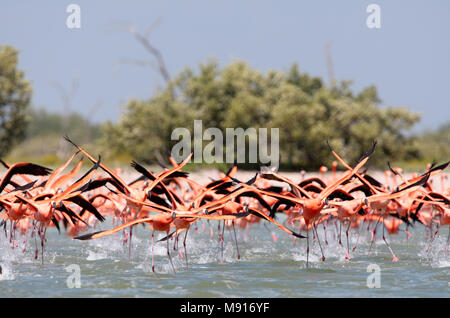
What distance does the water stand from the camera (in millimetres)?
10602

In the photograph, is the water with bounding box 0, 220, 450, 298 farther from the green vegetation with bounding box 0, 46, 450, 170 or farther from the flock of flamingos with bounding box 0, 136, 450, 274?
the green vegetation with bounding box 0, 46, 450, 170

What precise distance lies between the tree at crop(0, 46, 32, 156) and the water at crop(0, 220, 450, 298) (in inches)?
1123

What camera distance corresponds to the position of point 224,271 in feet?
41.0

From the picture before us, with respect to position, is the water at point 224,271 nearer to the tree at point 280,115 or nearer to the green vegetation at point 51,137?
the tree at point 280,115

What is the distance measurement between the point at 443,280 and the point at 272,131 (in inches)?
1042

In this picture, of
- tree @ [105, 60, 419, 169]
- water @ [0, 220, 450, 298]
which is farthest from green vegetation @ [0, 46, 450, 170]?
water @ [0, 220, 450, 298]

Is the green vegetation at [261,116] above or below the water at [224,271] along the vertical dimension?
above

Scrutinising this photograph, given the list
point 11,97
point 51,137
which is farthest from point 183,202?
point 51,137

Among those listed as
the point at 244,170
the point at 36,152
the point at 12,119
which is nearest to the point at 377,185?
the point at 244,170

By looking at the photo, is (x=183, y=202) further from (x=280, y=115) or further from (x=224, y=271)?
(x=280, y=115)

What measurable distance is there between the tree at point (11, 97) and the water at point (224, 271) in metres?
28.5

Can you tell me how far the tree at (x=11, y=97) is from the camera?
43875 millimetres

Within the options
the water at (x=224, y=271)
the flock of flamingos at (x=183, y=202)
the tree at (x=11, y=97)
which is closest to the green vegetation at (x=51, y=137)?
the tree at (x=11, y=97)
